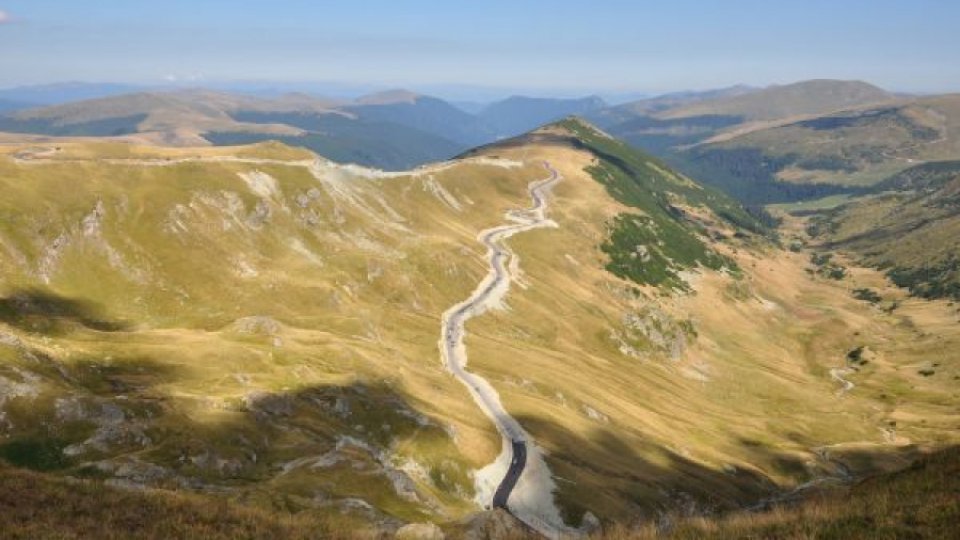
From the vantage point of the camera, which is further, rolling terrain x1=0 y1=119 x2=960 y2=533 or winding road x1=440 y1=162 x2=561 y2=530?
winding road x1=440 y1=162 x2=561 y2=530

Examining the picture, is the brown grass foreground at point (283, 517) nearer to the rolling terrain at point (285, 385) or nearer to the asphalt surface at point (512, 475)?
the rolling terrain at point (285, 385)

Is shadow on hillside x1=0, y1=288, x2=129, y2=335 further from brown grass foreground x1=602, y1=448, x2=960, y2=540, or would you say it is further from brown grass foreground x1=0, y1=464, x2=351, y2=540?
brown grass foreground x1=602, y1=448, x2=960, y2=540

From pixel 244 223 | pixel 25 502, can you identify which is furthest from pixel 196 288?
pixel 25 502

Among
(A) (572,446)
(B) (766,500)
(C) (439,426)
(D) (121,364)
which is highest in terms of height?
(D) (121,364)

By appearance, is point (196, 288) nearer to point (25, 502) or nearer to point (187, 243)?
point (187, 243)

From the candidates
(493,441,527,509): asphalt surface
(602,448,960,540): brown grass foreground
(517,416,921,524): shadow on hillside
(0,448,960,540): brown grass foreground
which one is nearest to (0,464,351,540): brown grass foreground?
(0,448,960,540): brown grass foreground

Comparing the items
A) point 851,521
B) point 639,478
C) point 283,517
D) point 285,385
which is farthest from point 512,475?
point 851,521

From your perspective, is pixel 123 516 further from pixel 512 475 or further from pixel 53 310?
pixel 53 310

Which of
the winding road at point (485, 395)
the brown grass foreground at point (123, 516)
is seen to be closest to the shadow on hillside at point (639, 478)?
the winding road at point (485, 395)
